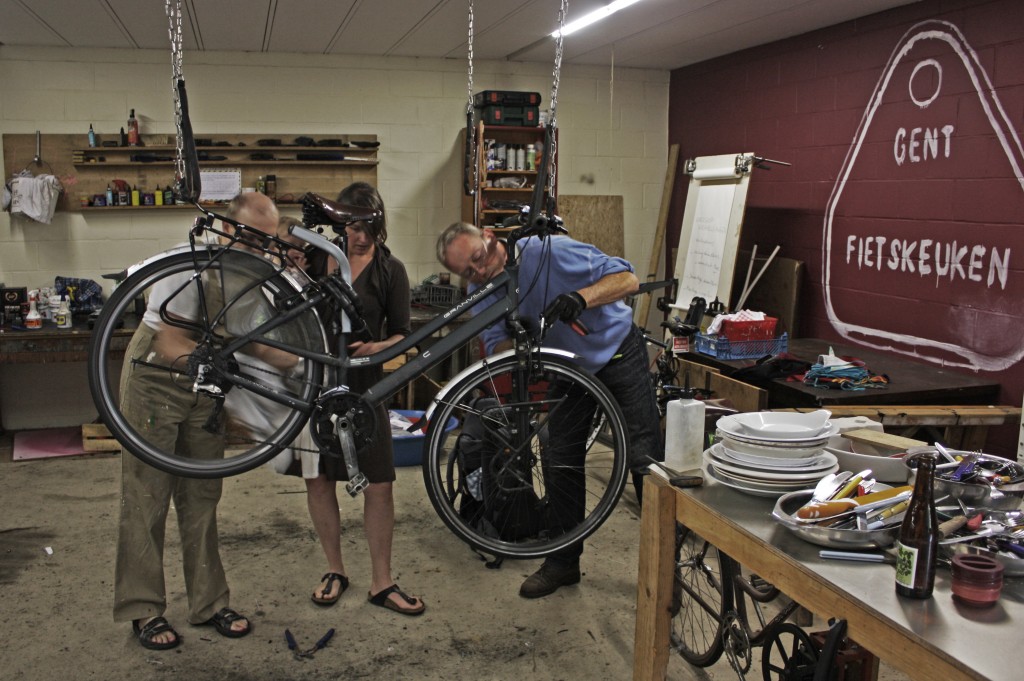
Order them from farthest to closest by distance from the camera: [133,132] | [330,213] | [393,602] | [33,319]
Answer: [133,132]
[33,319]
[393,602]
[330,213]

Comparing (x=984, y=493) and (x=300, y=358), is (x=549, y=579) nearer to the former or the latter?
(x=300, y=358)

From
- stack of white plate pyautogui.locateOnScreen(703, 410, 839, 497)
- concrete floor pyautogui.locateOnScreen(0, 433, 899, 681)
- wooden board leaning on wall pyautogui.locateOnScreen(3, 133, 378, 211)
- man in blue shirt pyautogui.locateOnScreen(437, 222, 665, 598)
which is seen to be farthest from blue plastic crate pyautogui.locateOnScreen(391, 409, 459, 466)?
stack of white plate pyautogui.locateOnScreen(703, 410, 839, 497)

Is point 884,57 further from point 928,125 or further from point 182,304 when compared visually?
point 182,304

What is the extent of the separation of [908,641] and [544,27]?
4.35 metres

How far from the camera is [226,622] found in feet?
10.1

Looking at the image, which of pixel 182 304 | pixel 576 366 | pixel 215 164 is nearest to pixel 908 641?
pixel 576 366

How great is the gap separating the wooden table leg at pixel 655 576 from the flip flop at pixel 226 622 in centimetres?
150

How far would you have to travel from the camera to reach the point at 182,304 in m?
2.39

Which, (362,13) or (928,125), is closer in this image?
(928,125)

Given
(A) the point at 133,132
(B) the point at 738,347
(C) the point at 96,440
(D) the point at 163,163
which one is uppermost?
(A) the point at 133,132

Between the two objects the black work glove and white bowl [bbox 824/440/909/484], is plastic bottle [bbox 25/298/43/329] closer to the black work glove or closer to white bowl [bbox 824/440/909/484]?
the black work glove

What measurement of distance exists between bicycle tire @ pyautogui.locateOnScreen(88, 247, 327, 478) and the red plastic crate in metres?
2.72

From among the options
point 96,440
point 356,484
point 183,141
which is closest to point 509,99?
point 96,440

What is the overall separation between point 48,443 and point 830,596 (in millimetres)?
5210
